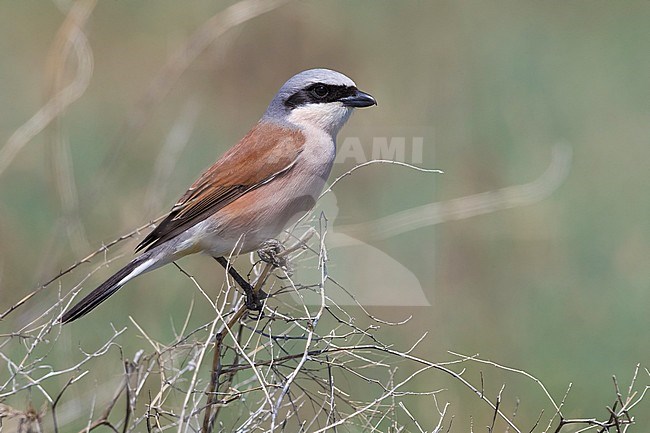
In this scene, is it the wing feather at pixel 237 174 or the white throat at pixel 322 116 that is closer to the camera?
the wing feather at pixel 237 174

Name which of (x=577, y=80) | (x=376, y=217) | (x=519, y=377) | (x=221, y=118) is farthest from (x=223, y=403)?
(x=577, y=80)

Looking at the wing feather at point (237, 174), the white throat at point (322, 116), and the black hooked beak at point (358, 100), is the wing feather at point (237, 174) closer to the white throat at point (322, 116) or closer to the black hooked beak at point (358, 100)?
the white throat at point (322, 116)

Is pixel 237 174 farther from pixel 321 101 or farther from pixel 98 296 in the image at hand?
pixel 98 296

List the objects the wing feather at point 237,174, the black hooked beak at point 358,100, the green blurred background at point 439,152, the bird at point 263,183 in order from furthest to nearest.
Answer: the green blurred background at point 439,152
the black hooked beak at point 358,100
the wing feather at point 237,174
the bird at point 263,183

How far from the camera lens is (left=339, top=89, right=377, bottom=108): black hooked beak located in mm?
3787

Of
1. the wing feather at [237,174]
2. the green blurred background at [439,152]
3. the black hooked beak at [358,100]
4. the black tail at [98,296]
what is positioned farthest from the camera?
the green blurred background at [439,152]

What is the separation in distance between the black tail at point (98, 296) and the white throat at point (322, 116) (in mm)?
810

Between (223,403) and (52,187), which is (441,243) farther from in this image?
(223,403)

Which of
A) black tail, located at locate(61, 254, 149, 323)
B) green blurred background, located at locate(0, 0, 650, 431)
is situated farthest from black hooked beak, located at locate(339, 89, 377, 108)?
black tail, located at locate(61, 254, 149, 323)

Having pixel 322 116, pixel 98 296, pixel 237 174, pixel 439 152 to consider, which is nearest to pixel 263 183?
pixel 237 174

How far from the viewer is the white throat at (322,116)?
3836mm

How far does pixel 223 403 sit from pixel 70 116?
4.37m

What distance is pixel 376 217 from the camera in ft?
17.7

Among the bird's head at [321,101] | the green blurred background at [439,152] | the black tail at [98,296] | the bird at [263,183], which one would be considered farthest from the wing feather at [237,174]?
the green blurred background at [439,152]
